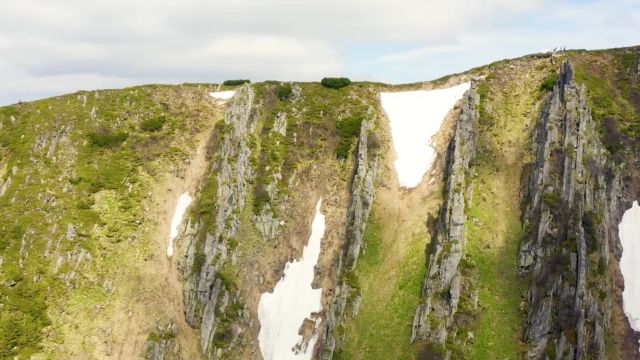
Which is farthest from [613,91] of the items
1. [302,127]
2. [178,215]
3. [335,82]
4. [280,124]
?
→ [178,215]

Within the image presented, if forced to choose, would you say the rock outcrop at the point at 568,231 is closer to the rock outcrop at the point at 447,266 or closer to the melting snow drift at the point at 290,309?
the rock outcrop at the point at 447,266

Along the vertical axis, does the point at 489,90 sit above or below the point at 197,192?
above

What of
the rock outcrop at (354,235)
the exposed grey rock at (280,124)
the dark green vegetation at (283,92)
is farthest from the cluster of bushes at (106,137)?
the rock outcrop at (354,235)

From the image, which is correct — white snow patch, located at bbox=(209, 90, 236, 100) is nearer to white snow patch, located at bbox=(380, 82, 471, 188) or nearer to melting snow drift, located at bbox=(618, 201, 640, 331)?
white snow patch, located at bbox=(380, 82, 471, 188)

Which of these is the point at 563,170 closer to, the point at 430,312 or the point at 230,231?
the point at 430,312

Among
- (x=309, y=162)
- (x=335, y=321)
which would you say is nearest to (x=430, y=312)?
(x=335, y=321)

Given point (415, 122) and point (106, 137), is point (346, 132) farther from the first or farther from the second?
point (106, 137)

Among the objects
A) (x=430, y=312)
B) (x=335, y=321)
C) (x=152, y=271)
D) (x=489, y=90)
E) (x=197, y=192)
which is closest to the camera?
(x=430, y=312)
